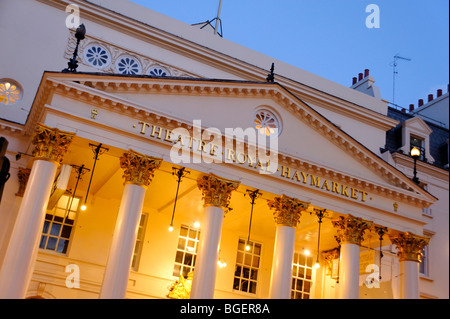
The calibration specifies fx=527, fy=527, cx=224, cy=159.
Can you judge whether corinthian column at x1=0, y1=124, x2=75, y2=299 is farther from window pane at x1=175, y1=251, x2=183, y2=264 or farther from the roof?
the roof

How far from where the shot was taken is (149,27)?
78.1 ft

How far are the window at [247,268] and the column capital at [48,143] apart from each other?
1024 cm

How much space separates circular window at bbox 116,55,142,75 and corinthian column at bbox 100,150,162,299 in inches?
297

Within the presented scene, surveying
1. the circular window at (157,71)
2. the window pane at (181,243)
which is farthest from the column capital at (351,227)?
the circular window at (157,71)

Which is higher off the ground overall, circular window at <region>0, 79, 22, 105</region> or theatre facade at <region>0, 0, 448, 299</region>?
circular window at <region>0, 79, 22, 105</region>

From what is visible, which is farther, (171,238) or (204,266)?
(171,238)

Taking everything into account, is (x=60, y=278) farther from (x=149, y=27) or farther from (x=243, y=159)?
(x=149, y=27)

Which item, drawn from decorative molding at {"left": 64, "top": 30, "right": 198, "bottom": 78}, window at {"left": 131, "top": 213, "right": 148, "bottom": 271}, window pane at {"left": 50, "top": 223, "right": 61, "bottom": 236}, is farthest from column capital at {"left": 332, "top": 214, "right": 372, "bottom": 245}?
window pane at {"left": 50, "top": 223, "right": 61, "bottom": 236}

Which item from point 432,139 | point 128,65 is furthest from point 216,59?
point 432,139

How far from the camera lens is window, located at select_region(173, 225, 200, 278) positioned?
22078mm

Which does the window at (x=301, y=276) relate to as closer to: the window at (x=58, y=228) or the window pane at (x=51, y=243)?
the window at (x=58, y=228)

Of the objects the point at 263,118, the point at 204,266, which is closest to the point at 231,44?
the point at 263,118

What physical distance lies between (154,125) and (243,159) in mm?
3378

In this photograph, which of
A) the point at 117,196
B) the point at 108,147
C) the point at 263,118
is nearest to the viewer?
the point at 108,147
